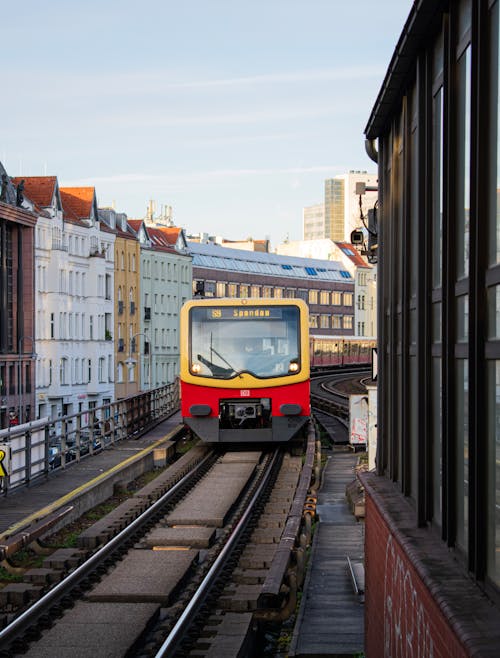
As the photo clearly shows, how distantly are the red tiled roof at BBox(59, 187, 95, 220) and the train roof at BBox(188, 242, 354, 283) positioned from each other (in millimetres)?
22298

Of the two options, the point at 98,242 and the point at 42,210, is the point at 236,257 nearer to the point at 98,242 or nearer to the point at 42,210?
the point at 98,242

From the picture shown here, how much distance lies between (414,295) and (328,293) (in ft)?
423

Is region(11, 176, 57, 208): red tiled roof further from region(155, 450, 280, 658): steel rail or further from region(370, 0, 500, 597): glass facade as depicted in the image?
region(370, 0, 500, 597): glass facade

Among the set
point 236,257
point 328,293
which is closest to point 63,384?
point 236,257

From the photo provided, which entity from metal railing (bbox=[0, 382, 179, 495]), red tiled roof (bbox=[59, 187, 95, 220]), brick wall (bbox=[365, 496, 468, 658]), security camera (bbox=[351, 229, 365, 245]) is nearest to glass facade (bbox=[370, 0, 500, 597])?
brick wall (bbox=[365, 496, 468, 658])

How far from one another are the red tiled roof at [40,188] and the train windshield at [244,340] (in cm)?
5974

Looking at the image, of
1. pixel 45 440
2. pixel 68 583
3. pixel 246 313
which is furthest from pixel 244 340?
pixel 68 583

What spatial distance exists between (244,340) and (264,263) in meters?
101

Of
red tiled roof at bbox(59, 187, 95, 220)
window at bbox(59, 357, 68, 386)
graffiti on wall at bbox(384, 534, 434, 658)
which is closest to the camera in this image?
graffiti on wall at bbox(384, 534, 434, 658)

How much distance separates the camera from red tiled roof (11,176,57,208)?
83688 millimetres

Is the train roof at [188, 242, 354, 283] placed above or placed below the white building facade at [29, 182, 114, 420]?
above

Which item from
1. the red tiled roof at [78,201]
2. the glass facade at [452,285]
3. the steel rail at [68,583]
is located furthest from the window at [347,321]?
the glass facade at [452,285]

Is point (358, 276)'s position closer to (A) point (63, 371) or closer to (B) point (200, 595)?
(A) point (63, 371)

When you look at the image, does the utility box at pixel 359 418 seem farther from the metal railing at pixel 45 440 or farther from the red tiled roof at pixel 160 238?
the red tiled roof at pixel 160 238
